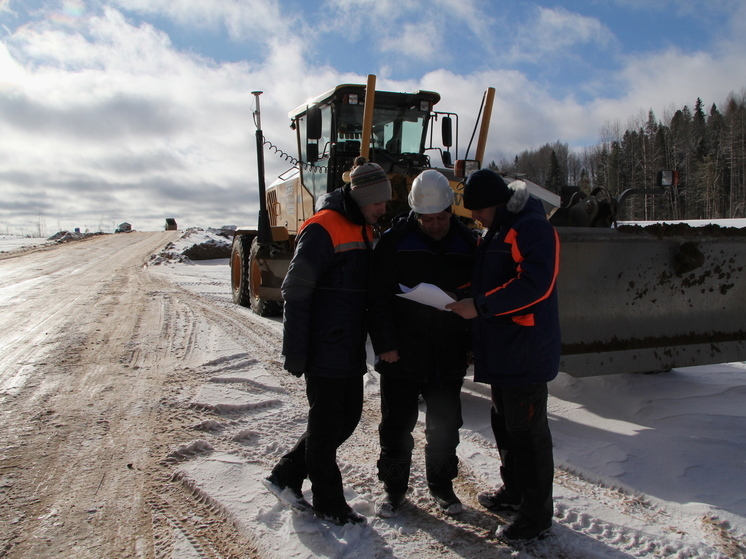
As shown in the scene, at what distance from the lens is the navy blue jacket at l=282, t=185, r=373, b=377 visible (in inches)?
94.8

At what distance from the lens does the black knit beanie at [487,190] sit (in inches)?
95.3

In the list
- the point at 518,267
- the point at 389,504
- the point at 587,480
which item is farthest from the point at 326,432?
the point at 587,480

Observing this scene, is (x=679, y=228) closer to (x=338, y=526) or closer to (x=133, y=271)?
(x=338, y=526)

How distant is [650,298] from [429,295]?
2393 mm

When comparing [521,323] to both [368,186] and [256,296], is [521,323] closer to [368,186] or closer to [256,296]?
[368,186]

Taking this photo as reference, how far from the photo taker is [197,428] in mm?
3578

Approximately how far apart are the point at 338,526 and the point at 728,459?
225 centimetres

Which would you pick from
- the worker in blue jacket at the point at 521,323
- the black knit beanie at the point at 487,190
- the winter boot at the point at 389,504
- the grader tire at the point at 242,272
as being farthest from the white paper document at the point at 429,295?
the grader tire at the point at 242,272

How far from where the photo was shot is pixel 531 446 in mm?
2365

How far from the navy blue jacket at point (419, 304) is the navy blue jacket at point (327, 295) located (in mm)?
130

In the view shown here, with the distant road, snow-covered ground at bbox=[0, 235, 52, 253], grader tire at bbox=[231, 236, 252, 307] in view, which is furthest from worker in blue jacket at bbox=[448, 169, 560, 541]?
snow-covered ground at bbox=[0, 235, 52, 253]

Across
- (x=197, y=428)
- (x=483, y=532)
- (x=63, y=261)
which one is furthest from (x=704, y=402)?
(x=63, y=261)

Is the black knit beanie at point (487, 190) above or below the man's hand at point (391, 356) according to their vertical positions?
above

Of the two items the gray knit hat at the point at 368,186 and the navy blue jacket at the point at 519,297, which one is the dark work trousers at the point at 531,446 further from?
the gray knit hat at the point at 368,186
